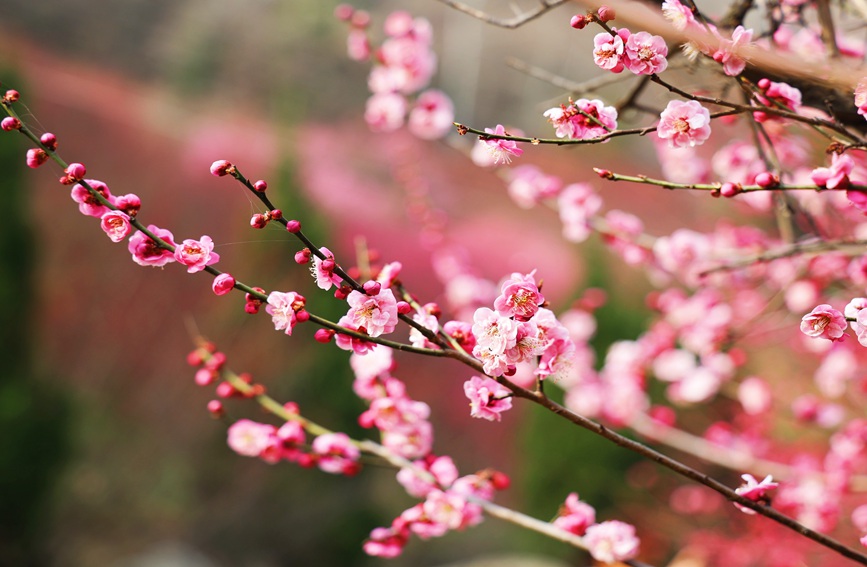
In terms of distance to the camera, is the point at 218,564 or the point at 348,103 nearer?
the point at 218,564

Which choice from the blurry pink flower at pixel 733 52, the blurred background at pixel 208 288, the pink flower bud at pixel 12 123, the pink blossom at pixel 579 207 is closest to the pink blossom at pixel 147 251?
the pink flower bud at pixel 12 123

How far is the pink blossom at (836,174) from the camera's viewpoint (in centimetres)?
75

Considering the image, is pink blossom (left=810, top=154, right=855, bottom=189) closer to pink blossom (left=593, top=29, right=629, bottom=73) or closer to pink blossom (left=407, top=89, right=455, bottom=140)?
pink blossom (left=593, top=29, right=629, bottom=73)

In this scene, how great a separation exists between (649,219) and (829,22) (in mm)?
6963

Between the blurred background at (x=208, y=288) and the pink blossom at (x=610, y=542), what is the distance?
140 cm

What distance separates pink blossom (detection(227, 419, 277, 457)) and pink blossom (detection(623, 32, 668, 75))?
783 millimetres

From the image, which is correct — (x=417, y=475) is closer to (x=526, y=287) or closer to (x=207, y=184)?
(x=526, y=287)

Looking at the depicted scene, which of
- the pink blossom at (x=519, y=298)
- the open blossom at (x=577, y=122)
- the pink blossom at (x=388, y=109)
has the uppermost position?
the pink blossom at (x=388, y=109)

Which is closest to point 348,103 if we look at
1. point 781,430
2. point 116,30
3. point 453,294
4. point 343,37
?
point 343,37

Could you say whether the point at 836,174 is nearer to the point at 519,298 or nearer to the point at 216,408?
the point at 519,298

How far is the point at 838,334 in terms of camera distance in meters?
0.74

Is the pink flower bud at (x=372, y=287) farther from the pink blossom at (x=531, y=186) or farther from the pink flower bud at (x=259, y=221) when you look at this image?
the pink blossom at (x=531, y=186)

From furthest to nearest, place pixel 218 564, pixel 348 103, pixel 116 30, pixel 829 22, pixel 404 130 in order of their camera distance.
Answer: pixel 348 103 < pixel 404 130 < pixel 116 30 < pixel 218 564 < pixel 829 22

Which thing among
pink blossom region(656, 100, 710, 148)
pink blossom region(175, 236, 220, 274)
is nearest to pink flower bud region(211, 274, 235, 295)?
pink blossom region(175, 236, 220, 274)
